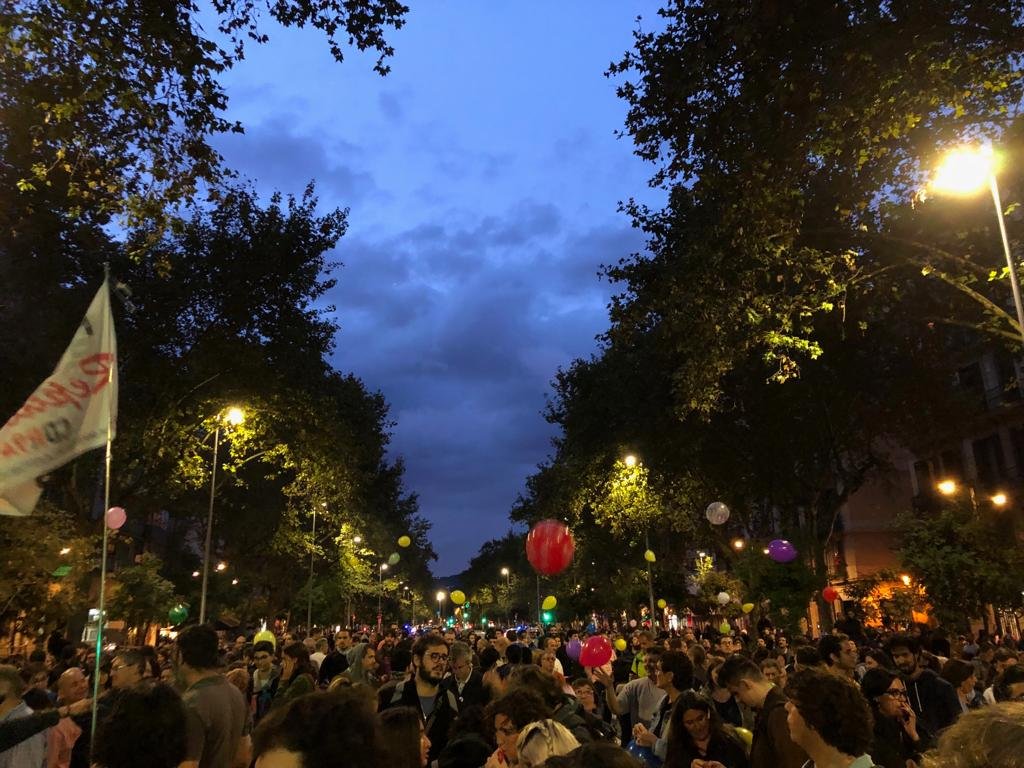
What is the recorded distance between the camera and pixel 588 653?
9867 millimetres

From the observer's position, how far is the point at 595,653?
9844 millimetres

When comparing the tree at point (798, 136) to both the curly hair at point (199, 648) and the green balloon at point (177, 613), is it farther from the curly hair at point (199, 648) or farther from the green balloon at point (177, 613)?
the green balloon at point (177, 613)

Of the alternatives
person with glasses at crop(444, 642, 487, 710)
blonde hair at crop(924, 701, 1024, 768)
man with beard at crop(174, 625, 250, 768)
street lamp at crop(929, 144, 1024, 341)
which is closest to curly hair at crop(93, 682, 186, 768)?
man with beard at crop(174, 625, 250, 768)

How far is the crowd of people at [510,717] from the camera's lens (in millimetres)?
2643

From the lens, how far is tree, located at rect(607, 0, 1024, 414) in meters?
10.3

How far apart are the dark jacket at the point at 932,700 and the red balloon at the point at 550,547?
24.5 ft

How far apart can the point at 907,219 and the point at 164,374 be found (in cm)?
1799

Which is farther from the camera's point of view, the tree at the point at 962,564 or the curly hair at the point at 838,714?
the tree at the point at 962,564

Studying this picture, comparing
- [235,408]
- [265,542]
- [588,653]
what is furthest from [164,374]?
[265,542]

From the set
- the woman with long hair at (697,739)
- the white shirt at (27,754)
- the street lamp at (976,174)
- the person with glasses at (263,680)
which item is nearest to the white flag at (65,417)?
the white shirt at (27,754)

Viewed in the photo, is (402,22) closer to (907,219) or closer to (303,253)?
(907,219)

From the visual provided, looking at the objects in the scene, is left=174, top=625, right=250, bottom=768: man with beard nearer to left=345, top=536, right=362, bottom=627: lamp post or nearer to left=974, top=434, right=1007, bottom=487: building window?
left=345, top=536, right=362, bottom=627: lamp post

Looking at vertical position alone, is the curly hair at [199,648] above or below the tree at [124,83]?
below

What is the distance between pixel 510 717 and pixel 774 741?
1770mm
